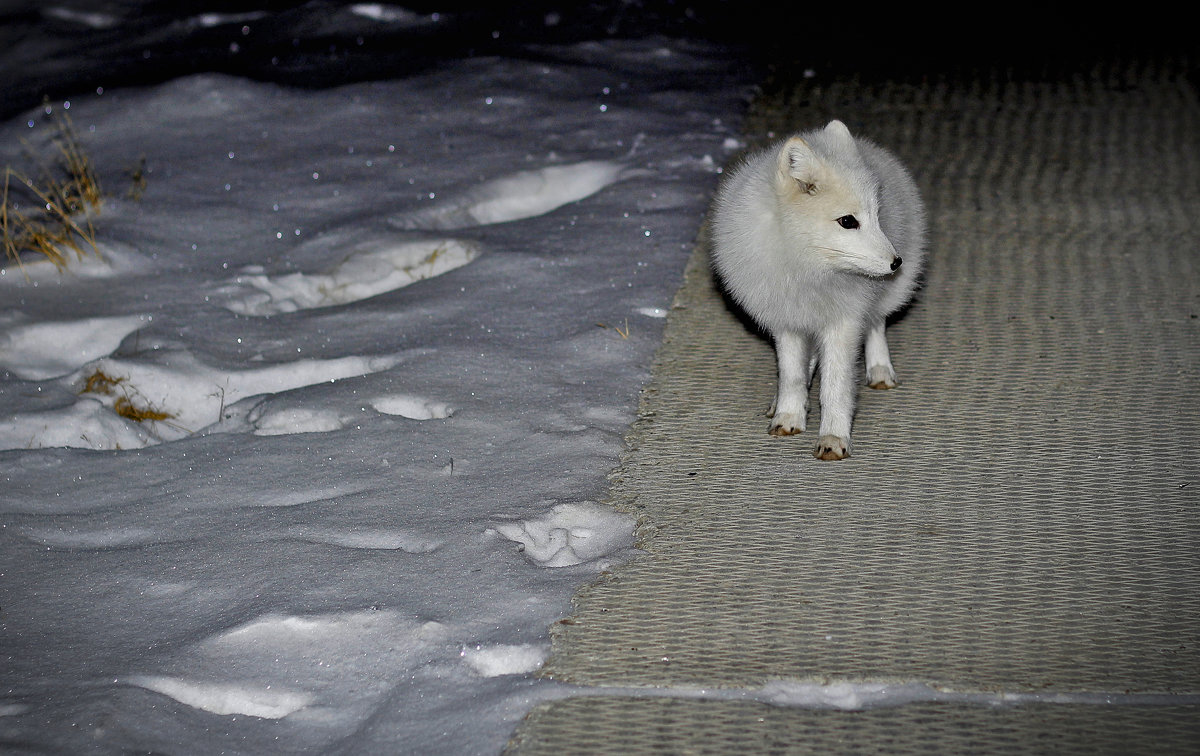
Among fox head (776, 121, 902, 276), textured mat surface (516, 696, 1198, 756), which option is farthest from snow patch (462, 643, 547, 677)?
fox head (776, 121, 902, 276)

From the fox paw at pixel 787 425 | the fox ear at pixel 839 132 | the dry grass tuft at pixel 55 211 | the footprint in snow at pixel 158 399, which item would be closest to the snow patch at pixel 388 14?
the dry grass tuft at pixel 55 211

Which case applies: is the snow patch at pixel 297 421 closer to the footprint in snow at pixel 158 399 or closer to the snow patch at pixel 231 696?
the footprint in snow at pixel 158 399

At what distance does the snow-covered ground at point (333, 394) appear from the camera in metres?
2.06

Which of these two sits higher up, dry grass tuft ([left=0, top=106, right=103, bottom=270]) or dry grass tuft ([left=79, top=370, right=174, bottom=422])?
dry grass tuft ([left=0, top=106, right=103, bottom=270])

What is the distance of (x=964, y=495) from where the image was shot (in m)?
2.54

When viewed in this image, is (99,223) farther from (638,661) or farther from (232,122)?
(638,661)

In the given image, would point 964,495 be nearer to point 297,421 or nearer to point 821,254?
point 821,254

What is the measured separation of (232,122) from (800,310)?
3.67 metres

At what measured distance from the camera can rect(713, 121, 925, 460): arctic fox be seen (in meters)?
2.60

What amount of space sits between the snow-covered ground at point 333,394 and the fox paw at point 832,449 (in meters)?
0.58

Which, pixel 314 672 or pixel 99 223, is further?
pixel 99 223

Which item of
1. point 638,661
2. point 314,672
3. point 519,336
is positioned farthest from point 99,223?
point 638,661

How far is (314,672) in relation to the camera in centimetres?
206

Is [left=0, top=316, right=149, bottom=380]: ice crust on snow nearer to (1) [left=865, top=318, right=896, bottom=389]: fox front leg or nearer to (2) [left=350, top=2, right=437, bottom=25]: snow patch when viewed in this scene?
(1) [left=865, top=318, right=896, bottom=389]: fox front leg
